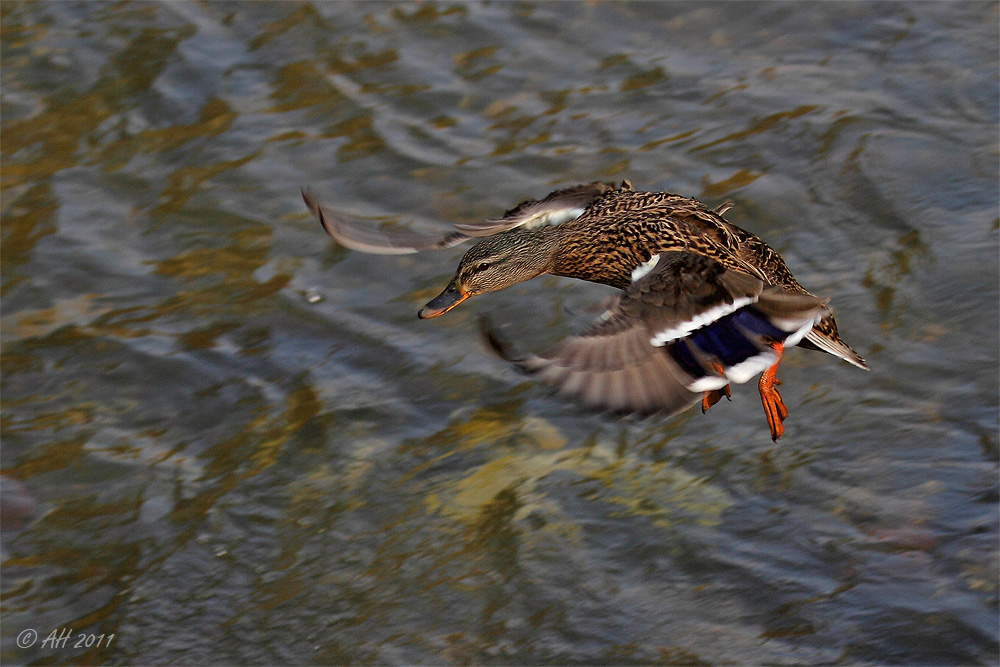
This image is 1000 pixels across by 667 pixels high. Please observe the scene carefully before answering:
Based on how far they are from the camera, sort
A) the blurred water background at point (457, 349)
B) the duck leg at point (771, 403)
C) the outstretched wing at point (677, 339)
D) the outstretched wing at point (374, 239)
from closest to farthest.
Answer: the outstretched wing at point (677, 339) < the blurred water background at point (457, 349) < the duck leg at point (771, 403) < the outstretched wing at point (374, 239)

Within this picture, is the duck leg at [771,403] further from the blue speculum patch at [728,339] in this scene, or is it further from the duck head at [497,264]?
the duck head at [497,264]

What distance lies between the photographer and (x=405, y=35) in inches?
321

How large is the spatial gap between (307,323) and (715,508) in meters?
2.43

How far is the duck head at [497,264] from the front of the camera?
488 centimetres

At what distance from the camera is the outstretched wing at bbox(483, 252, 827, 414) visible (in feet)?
13.3

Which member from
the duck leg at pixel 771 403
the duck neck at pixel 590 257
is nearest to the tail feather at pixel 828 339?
the duck leg at pixel 771 403

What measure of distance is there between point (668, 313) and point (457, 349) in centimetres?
186

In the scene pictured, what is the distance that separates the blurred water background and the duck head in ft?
2.30

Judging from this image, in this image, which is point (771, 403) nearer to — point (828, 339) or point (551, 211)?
point (828, 339)
